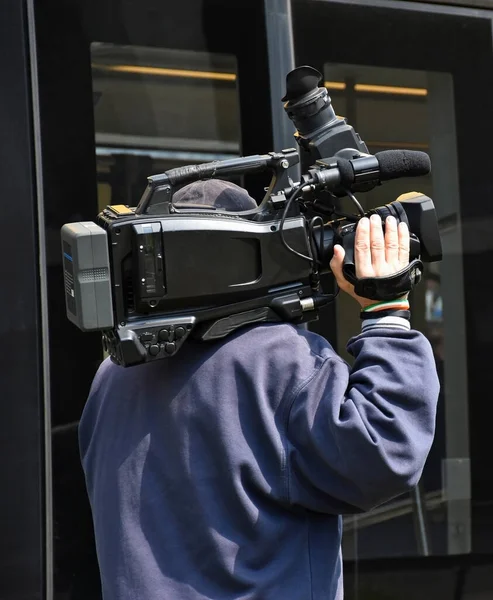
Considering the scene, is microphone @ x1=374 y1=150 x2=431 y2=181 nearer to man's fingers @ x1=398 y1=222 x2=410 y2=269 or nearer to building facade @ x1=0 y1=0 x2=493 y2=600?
man's fingers @ x1=398 y1=222 x2=410 y2=269

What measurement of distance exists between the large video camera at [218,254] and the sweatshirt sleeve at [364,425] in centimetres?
12

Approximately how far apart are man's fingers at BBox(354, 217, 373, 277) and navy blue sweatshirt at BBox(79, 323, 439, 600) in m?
0.11

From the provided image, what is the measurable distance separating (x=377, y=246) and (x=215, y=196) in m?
0.31

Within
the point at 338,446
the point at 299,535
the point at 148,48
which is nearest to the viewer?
the point at 338,446

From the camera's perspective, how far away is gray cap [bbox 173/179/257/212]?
5.18 ft

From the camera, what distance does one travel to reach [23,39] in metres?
2.21

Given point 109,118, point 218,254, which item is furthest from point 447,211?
point 218,254

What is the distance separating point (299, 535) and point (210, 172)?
64cm

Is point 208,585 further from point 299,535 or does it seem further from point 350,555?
point 350,555

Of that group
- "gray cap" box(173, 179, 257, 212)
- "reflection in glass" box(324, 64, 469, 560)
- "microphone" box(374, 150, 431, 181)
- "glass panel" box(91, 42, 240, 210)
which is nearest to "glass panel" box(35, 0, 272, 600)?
"glass panel" box(91, 42, 240, 210)

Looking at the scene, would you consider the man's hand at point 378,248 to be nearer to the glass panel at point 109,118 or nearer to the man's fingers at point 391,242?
the man's fingers at point 391,242

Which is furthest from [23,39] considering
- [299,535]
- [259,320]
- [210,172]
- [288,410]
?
[299,535]

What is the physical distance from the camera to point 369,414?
1375mm

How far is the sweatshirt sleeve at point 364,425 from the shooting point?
1.36 metres
